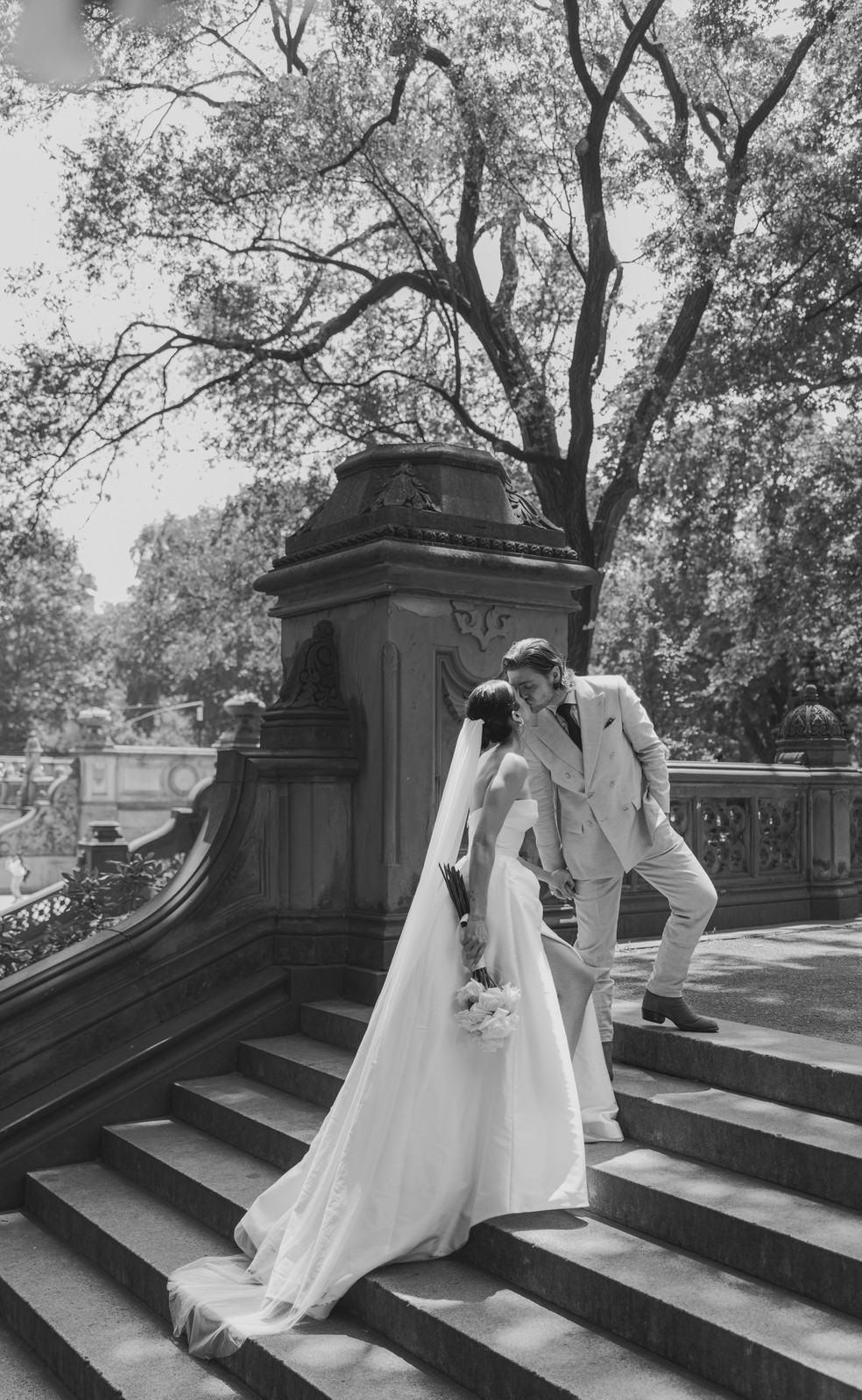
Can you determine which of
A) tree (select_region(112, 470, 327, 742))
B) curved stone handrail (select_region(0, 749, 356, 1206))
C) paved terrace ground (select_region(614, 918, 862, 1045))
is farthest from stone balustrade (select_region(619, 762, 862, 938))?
tree (select_region(112, 470, 327, 742))

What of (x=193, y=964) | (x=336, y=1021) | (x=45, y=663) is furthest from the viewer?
(x=45, y=663)

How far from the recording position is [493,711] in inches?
189

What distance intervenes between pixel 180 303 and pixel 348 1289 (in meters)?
14.5

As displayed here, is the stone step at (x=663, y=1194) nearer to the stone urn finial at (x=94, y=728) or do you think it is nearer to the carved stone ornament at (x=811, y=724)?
the carved stone ornament at (x=811, y=724)

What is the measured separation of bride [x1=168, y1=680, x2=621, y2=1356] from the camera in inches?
174

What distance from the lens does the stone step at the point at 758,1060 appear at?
458cm

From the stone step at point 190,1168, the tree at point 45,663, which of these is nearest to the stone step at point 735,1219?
the stone step at point 190,1168

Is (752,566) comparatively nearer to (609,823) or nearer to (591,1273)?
(609,823)

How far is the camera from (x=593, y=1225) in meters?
4.41

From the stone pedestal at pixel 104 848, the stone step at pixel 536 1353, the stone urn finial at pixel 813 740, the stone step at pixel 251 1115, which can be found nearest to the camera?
the stone step at pixel 536 1353

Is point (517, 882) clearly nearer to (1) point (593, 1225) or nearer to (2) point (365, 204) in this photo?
(1) point (593, 1225)

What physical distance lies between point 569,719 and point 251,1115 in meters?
2.30

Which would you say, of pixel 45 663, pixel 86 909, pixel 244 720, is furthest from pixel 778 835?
pixel 45 663

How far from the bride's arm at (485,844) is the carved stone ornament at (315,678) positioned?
262 cm
